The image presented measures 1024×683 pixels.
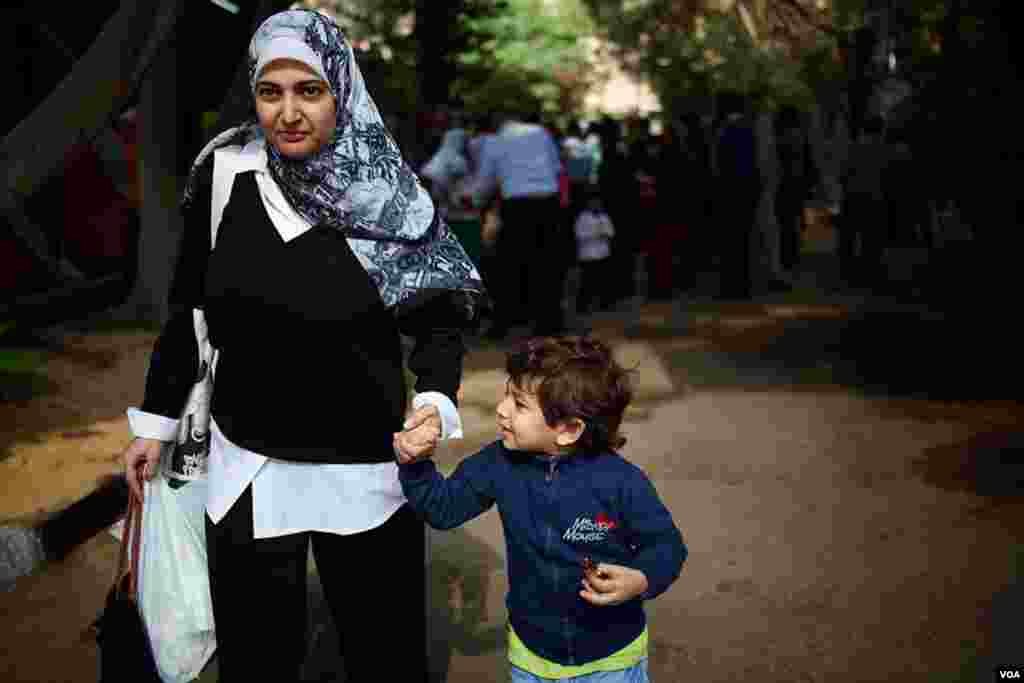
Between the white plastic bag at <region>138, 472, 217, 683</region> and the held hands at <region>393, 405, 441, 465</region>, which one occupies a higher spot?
the held hands at <region>393, 405, 441, 465</region>

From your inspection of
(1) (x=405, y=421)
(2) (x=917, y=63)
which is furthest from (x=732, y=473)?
(2) (x=917, y=63)

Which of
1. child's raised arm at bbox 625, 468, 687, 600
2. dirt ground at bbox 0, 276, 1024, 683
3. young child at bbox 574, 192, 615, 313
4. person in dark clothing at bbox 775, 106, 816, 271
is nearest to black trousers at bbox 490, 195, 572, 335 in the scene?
young child at bbox 574, 192, 615, 313

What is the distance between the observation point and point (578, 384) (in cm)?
258

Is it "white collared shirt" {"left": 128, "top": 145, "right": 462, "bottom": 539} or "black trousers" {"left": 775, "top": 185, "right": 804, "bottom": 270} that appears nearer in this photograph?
"white collared shirt" {"left": 128, "top": 145, "right": 462, "bottom": 539}

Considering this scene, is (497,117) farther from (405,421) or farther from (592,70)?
(592,70)

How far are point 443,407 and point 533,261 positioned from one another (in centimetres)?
799

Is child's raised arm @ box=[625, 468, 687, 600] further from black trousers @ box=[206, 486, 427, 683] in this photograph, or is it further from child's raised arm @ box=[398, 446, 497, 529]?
black trousers @ box=[206, 486, 427, 683]

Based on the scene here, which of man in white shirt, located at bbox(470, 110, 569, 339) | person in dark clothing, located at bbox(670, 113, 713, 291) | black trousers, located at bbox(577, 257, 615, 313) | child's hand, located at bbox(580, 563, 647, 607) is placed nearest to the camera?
child's hand, located at bbox(580, 563, 647, 607)

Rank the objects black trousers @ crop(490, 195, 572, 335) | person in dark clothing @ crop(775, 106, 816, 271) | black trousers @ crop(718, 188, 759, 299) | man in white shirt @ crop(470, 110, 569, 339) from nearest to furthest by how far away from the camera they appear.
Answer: man in white shirt @ crop(470, 110, 569, 339), black trousers @ crop(490, 195, 572, 335), black trousers @ crop(718, 188, 759, 299), person in dark clothing @ crop(775, 106, 816, 271)

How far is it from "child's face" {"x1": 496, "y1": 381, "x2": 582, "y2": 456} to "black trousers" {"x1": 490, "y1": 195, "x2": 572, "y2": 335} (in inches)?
312

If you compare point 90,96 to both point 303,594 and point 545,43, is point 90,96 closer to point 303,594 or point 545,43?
point 303,594

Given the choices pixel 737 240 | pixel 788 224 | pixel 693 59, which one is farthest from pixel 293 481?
pixel 693 59

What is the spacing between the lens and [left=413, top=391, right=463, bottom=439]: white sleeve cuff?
2.57 m

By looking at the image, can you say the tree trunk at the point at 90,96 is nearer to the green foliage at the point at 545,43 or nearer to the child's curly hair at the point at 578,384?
the child's curly hair at the point at 578,384
